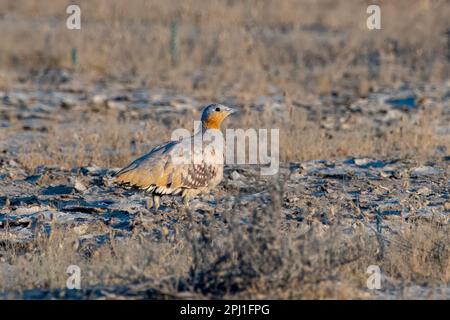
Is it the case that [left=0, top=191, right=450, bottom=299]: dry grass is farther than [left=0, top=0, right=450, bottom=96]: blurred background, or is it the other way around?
[left=0, top=0, right=450, bottom=96]: blurred background

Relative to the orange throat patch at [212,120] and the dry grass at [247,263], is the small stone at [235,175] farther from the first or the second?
the dry grass at [247,263]

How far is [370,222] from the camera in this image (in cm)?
821

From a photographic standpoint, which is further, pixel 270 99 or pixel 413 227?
pixel 270 99

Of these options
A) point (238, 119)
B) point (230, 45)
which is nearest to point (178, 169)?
point (238, 119)

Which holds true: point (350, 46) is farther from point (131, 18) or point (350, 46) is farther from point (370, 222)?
point (370, 222)

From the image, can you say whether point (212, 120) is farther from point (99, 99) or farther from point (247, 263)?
point (99, 99)

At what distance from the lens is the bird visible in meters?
8.05

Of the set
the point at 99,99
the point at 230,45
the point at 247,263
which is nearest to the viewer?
the point at 247,263

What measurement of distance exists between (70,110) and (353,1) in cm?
1193

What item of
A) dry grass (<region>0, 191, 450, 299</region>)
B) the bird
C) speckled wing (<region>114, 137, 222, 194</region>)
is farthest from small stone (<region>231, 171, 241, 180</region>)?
dry grass (<region>0, 191, 450, 299</region>)

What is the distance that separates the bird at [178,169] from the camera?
8055mm

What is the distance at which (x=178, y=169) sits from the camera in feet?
27.0

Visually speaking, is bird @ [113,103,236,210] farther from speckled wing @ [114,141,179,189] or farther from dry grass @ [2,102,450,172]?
dry grass @ [2,102,450,172]
